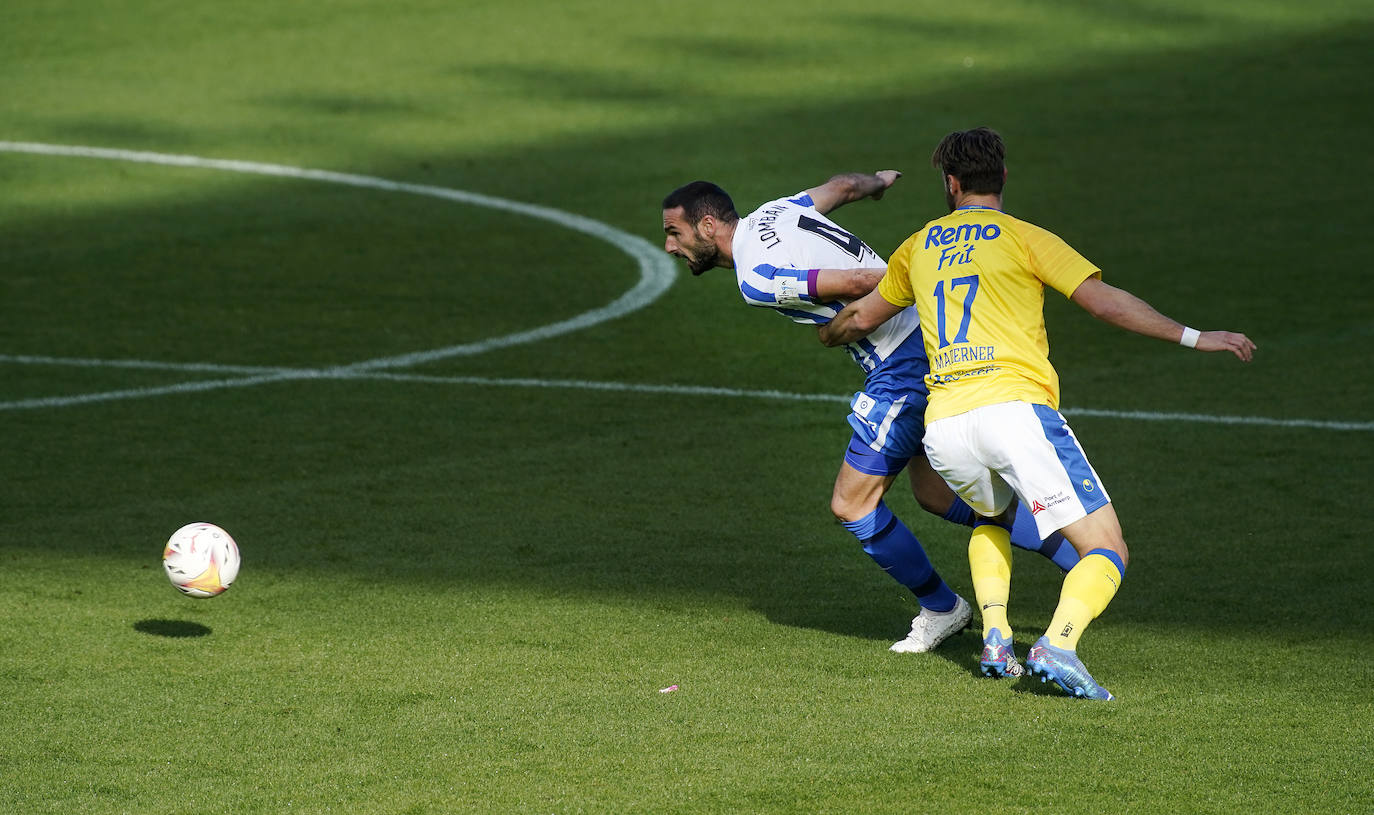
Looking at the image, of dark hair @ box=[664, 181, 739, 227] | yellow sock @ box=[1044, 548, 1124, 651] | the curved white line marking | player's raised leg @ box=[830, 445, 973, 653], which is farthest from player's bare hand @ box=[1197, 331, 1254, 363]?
the curved white line marking

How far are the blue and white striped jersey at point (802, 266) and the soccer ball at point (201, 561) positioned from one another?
2.10 metres

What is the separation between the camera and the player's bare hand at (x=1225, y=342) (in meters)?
5.11

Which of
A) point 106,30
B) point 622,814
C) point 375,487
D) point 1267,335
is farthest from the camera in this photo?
point 106,30

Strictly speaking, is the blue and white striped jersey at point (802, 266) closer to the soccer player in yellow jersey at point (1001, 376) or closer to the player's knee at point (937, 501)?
the soccer player in yellow jersey at point (1001, 376)

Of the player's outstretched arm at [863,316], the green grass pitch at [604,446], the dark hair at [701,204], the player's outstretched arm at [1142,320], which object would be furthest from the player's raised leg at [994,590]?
the dark hair at [701,204]

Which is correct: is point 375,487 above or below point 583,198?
below

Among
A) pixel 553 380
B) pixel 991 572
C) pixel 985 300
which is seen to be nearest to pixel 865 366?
pixel 985 300

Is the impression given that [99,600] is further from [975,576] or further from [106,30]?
[106,30]

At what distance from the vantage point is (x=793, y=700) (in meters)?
5.50

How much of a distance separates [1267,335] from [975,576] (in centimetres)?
656

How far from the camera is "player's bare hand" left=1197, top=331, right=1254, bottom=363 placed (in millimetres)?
5113

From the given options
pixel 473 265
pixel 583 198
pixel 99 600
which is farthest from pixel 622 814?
pixel 583 198

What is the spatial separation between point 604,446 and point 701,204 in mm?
3132

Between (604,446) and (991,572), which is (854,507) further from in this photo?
(604,446)
